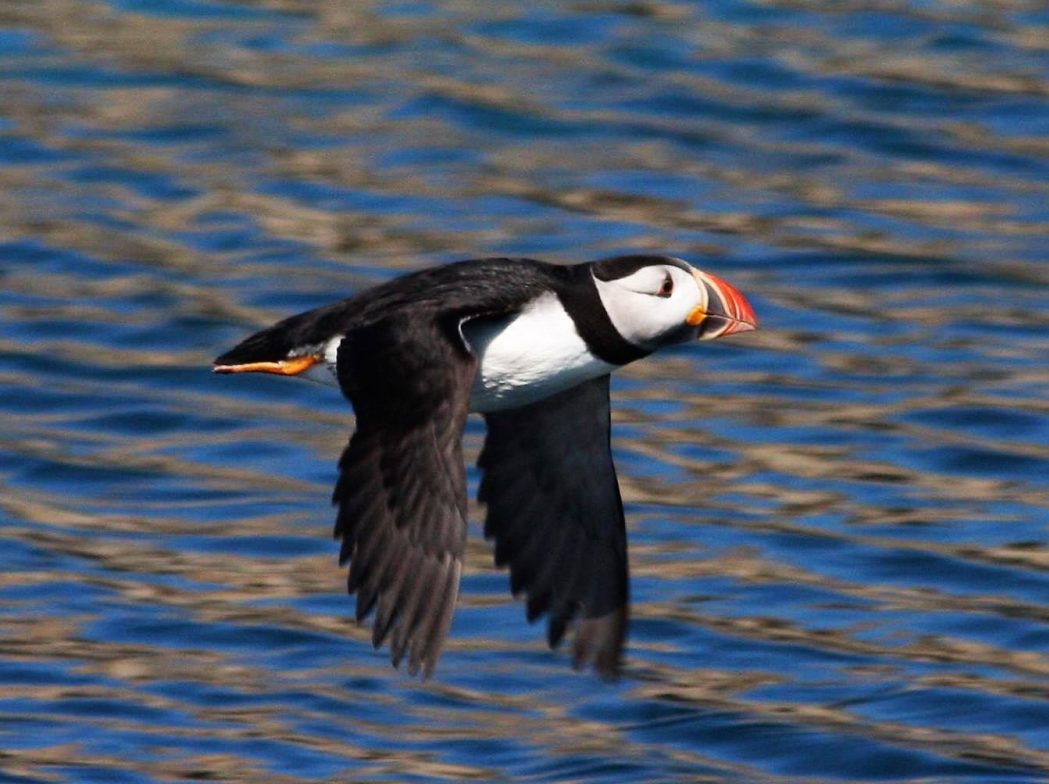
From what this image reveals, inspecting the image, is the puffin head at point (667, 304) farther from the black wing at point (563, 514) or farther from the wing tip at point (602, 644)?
the wing tip at point (602, 644)

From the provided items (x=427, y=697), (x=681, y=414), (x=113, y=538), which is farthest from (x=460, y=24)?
(x=427, y=697)

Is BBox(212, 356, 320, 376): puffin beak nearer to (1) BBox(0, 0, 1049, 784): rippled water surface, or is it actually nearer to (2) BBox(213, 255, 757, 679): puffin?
(2) BBox(213, 255, 757, 679): puffin

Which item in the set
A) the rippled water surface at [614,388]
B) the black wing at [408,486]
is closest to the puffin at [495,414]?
the black wing at [408,486]

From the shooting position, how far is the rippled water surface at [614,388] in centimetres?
741

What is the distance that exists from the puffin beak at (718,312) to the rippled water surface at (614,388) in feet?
4.30

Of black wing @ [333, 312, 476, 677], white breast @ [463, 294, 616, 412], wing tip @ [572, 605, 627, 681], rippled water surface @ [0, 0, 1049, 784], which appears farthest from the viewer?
rippled water surface @ [0, 0, 1049, 784]

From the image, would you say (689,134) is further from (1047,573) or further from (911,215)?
(1047,573)

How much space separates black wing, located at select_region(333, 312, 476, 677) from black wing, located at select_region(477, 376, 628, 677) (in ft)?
3.51

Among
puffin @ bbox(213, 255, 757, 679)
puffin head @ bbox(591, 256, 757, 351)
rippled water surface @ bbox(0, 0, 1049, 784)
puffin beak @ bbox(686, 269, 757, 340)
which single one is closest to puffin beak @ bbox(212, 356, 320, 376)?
puffin @ bbox(213, 255, 757, 679)

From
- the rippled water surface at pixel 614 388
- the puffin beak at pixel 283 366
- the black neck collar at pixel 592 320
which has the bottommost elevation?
the rippled water surface at pixel 614 388

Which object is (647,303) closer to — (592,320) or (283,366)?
A: (592,320)

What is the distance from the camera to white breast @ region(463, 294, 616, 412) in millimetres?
6422

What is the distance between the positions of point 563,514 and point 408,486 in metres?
1.19

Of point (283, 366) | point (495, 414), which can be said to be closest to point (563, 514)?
point (495, 414)
